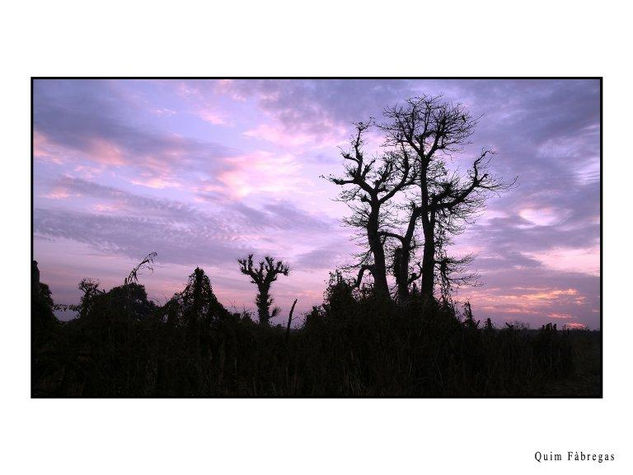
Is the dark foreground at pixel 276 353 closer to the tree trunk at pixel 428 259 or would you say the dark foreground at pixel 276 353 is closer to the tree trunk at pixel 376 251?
the tree trunk at pixel 428 259

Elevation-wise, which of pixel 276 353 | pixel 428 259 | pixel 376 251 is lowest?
pixel 276 353

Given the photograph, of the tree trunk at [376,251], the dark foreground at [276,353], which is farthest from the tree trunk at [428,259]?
the dark foreground at [276,353]

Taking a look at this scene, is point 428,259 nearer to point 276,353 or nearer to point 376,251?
point 376,251

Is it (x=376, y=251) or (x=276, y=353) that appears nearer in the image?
(x=276, y=353)

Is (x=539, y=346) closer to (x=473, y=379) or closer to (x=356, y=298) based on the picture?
(x=473, y=379)

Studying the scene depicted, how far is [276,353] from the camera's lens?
10070 mm

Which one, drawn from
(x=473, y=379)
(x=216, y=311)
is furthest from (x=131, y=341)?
(x=473, y=379)

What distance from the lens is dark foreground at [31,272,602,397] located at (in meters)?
8.63

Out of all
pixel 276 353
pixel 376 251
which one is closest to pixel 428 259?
pixel 376 251

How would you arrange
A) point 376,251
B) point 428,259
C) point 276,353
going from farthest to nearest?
point 376,251
point 428,259
point 276,353

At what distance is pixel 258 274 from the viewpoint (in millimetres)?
32938

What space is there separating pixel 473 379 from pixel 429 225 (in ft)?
47.9

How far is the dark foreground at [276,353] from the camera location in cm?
863

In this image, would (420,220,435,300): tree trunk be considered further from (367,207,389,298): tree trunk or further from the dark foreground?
the dark foreground
